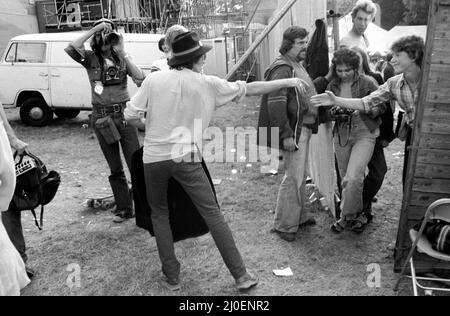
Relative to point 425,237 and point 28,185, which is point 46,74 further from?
point 425,237

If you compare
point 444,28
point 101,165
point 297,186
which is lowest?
point 101,165

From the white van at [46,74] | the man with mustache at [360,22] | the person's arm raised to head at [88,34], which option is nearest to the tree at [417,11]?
the white van at [46,74]

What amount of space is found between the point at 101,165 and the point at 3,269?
519cm

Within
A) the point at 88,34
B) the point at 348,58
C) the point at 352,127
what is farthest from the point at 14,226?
the point at 348,58

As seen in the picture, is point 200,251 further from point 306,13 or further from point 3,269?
point 306,13

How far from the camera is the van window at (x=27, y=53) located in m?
9.77

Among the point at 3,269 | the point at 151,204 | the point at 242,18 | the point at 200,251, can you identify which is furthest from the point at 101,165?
the point at 242,18

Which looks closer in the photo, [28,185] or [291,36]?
[28,185]

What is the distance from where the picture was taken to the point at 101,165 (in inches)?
275

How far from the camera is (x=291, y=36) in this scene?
145 inches

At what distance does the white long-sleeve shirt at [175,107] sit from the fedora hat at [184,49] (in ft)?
0.25

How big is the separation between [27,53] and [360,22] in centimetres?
807

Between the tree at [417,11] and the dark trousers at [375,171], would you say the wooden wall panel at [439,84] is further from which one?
the tree at [417,11]

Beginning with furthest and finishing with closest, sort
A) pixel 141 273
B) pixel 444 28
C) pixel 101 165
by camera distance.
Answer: pixel 101 165, pixel 141 273, pixel 444 28
